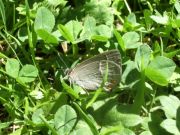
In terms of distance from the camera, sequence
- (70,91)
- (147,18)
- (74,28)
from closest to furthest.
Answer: (70,91) → (74,28) → (147,18)

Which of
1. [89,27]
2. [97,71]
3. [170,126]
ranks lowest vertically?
[170,126]

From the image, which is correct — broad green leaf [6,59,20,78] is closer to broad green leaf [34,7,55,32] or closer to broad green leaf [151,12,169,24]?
broad green leaf [34,7,55,32]

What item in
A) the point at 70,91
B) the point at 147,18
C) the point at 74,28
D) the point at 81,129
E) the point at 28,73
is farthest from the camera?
the point at 147,18

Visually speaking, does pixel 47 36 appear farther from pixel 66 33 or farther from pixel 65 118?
pixel 65 118

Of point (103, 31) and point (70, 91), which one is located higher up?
point (103, 31)

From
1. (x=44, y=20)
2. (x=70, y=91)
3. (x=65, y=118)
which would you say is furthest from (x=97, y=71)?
(x=44, y=20)

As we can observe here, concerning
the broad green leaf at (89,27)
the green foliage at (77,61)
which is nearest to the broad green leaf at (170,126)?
the green foliage at (77,61)

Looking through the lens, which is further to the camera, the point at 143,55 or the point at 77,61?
the point at 77,61

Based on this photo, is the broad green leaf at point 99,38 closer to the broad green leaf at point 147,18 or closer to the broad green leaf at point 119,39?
the broad green leaf at point 119,39

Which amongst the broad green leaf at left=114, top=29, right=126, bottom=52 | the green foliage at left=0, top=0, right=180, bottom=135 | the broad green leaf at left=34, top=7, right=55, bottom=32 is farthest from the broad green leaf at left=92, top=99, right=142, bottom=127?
the broad green leaf at left=34, top=7, right=55, bottom=32
